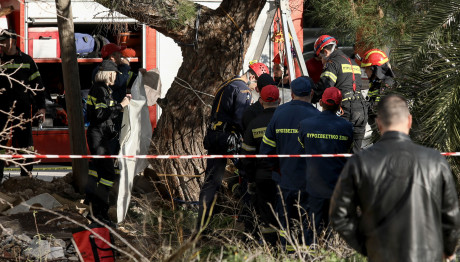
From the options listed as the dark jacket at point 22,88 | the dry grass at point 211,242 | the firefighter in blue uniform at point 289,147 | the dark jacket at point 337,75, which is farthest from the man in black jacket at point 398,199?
the dark jacket at point 22,88

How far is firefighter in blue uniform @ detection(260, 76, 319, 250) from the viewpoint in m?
6.33

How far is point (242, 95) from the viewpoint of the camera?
7391 mm

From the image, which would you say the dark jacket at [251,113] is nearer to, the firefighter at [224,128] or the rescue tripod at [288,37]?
the firefighter at [224,128]

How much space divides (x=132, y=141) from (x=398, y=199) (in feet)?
17.0

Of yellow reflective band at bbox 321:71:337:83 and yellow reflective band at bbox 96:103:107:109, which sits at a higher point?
yellow reflective band at bbox 321:71:337:83

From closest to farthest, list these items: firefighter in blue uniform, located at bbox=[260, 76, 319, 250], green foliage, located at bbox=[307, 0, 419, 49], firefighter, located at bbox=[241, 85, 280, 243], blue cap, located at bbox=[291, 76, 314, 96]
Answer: firefighter in blue uniform, located at bbox=[260, 76, 319, 250], blue cap, located at bbox=[291, 76, 314, 96], firefighter, located at bbox=[241, 85, 280, 243], green foliage, located at bbox=[307, 0, 419, 49]

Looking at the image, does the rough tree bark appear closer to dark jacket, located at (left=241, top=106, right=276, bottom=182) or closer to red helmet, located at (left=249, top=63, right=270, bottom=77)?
red helmet, located at (left=249, top=63, right=270, bottom=77)

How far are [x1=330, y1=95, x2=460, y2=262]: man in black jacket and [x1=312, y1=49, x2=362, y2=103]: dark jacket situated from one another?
14.5 feet

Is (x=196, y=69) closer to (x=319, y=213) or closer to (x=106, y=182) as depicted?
(x=106, y=182)

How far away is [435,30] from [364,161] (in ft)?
13.0

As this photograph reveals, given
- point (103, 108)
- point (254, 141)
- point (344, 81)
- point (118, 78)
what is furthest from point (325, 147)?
point (118, 78)

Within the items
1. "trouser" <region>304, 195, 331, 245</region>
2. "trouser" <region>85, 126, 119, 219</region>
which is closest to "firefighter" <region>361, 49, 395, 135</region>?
"trouser" <region>85, 126, 119, 219</region>

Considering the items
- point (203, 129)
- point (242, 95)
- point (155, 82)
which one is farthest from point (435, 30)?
point (155, 82)

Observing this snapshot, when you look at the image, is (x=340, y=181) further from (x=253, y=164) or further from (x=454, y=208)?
(x=253, y=164)
